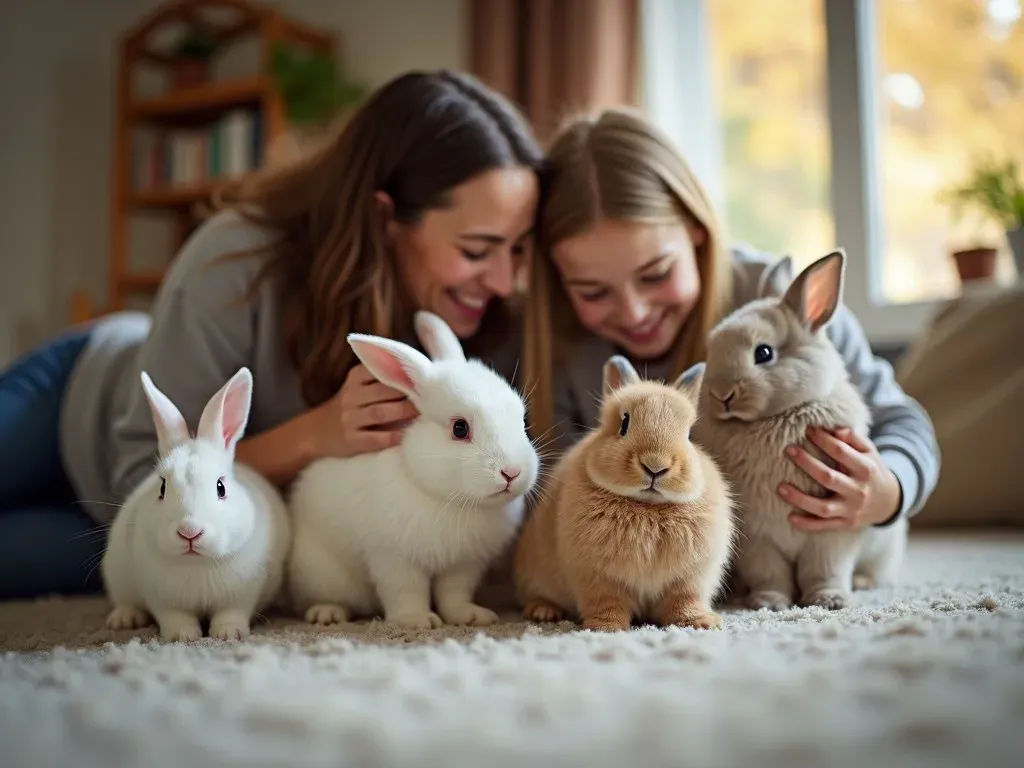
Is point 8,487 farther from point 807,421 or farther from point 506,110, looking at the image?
point 807,421

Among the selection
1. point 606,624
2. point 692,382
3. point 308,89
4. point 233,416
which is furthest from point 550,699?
point 308,89

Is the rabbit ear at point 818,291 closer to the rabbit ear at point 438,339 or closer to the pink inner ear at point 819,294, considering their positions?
the pink inner ear at point 819,294

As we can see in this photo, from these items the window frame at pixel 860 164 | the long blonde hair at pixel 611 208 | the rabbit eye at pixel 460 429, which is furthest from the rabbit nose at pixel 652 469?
the window frame at pixel 860 164

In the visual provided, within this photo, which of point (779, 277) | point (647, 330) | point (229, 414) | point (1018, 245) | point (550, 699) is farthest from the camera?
point (1018, 245)

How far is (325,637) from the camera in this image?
1.11 meters

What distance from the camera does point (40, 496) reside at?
77.4 inches

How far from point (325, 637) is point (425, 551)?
21 centimetres

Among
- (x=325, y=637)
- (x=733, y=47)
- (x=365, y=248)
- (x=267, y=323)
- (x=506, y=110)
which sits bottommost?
(x=325, y=637)

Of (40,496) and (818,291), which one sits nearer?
(818,291)

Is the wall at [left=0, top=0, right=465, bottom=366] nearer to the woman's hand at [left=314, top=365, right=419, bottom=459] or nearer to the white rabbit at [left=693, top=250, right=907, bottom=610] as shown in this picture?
the woman's hand at [left=314, top=365, right=419, bottom=459]

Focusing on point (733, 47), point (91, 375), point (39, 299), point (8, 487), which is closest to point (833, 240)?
point (733, 47)

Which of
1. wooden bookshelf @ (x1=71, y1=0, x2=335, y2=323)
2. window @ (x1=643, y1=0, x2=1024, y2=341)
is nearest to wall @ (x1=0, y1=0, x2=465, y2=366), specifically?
wooden bookshelf @ (x1=71, y1=0, x2=335, y2=323)

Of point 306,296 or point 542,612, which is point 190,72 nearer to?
point 306,296

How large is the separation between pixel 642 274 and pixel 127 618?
1038 millimetres
